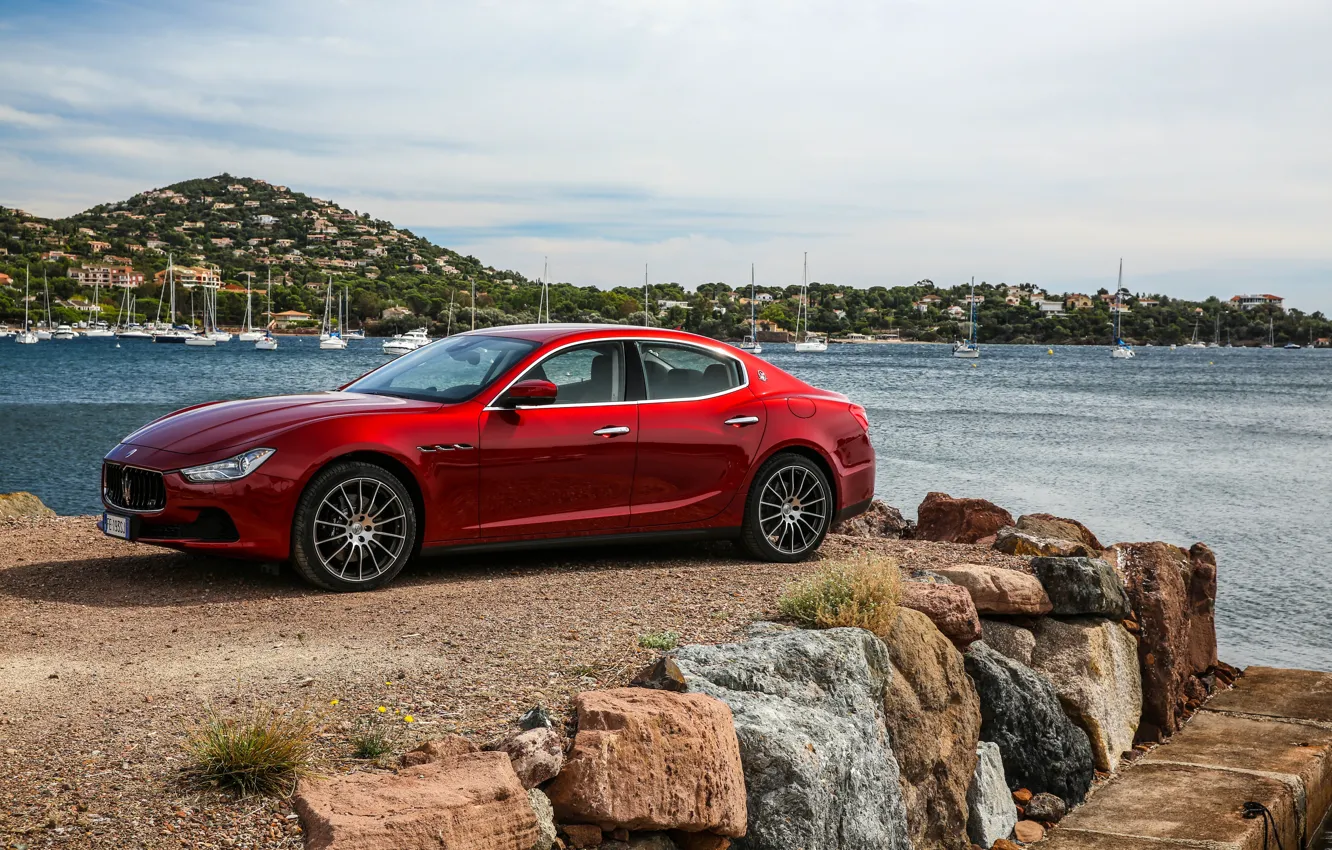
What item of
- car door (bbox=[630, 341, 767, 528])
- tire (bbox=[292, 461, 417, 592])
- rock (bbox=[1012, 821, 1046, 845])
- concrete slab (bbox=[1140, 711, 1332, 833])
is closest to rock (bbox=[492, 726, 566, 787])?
tire (bbox=[292, 461, 417, 592])

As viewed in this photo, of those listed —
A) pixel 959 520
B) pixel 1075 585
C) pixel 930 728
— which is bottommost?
pixel 930 728

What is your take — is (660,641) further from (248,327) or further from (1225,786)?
(248,327)

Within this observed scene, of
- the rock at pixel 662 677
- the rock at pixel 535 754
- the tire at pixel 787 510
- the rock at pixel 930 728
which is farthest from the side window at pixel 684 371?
the rock at pixel 535 754

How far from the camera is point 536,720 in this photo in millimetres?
5184

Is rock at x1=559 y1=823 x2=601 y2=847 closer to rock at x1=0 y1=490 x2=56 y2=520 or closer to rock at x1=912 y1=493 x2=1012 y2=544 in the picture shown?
rock at x1=0 y1=490 x2=56 y2=520

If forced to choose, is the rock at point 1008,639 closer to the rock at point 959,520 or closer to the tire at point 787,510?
the tire at point 787,510

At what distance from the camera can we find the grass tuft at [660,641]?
6.51m

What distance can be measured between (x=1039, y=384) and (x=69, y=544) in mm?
79641

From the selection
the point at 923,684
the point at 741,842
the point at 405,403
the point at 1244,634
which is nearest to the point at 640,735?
the point at 741,842

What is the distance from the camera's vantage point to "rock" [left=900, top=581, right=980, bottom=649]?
7.88 meters

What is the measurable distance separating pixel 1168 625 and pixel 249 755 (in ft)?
25.8

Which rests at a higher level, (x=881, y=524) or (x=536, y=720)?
(x=536, y=720)

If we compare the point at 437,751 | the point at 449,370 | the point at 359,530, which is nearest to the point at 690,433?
the point at 449,370

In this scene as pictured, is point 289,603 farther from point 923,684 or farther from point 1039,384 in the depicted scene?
point 1039,384
